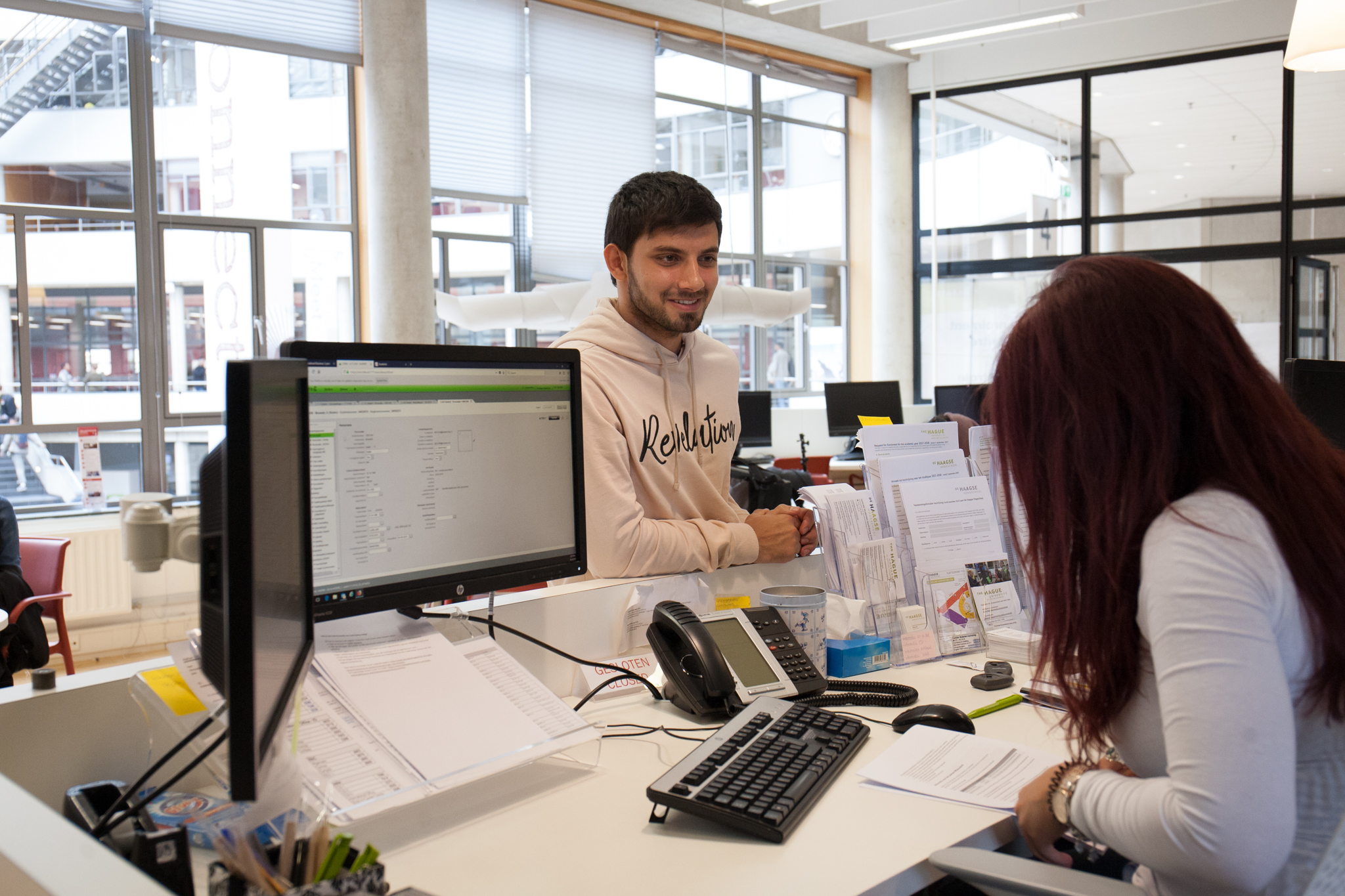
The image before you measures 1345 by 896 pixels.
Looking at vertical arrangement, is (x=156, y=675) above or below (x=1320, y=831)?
above

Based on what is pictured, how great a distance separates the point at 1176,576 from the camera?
0.89 metres

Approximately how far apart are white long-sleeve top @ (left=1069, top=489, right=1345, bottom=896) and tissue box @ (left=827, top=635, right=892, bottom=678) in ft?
2.17

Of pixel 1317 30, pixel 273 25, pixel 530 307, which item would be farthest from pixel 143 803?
pixel 273 25

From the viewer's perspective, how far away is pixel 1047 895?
936 millimetres

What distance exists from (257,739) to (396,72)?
6107mm

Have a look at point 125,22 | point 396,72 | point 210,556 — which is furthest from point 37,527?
point 210,556

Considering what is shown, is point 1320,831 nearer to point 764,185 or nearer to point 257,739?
point 257,739

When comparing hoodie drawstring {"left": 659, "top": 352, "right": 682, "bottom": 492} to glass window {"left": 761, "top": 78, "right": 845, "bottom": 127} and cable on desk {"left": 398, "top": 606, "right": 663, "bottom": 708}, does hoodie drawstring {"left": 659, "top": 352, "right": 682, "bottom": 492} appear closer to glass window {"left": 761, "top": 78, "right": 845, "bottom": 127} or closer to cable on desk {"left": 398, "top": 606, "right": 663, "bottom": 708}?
cable on desk {"left": 398, "top": 606, "right": 663, "bottom": 708}

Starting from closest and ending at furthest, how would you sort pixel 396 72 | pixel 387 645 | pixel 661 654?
pixel 387 645 < pixel 661 654 < pixel 396 72

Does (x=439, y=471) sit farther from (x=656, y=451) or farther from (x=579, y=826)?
(x=656, y=451)

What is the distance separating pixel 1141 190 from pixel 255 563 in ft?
30.4

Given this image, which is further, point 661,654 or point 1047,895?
point 661,654

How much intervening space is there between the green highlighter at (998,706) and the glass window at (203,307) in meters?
5.08

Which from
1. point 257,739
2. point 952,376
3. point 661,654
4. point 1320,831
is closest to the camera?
point 257,739
